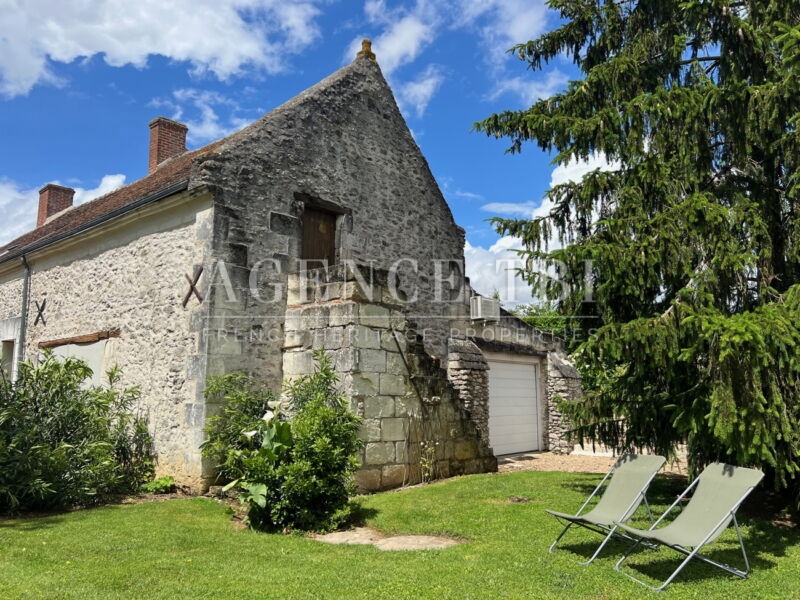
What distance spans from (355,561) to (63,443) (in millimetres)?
4726

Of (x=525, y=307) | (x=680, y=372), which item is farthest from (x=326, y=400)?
(x=525, y=307)

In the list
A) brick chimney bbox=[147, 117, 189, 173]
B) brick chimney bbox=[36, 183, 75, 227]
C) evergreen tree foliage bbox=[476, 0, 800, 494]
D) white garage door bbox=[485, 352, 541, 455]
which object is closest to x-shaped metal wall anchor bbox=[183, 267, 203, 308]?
evergreen tree foliage bbox=[476, 0, 800, 494]

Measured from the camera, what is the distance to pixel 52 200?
1936 cm

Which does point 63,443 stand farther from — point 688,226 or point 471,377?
point 688,226

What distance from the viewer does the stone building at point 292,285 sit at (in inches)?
344

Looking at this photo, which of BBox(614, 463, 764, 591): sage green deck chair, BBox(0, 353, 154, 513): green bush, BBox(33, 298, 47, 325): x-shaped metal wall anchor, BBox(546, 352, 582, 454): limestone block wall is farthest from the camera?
BBox(546, 352, 582, 454): limestone block wall

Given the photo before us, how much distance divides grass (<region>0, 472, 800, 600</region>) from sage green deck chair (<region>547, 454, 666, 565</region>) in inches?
10.6

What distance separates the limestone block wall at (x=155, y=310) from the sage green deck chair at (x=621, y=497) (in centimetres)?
534

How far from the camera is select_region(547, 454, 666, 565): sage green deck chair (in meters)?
5.24

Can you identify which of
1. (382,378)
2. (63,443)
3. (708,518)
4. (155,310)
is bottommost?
(708,518)

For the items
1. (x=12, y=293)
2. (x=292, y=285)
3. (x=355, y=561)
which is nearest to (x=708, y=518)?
(x=355, y=561)

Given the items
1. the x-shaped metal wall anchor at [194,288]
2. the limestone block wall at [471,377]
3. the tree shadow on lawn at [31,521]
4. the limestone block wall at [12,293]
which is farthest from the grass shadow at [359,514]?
the limestone block wall at [12,293]

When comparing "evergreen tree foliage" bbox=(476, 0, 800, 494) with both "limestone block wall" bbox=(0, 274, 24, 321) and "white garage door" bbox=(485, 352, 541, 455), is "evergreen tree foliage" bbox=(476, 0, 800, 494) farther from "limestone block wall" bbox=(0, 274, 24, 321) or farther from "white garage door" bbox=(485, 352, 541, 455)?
"limestone block wall" bbox=(0, 274, 24, 321)

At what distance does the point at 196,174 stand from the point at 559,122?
513 centimetres
